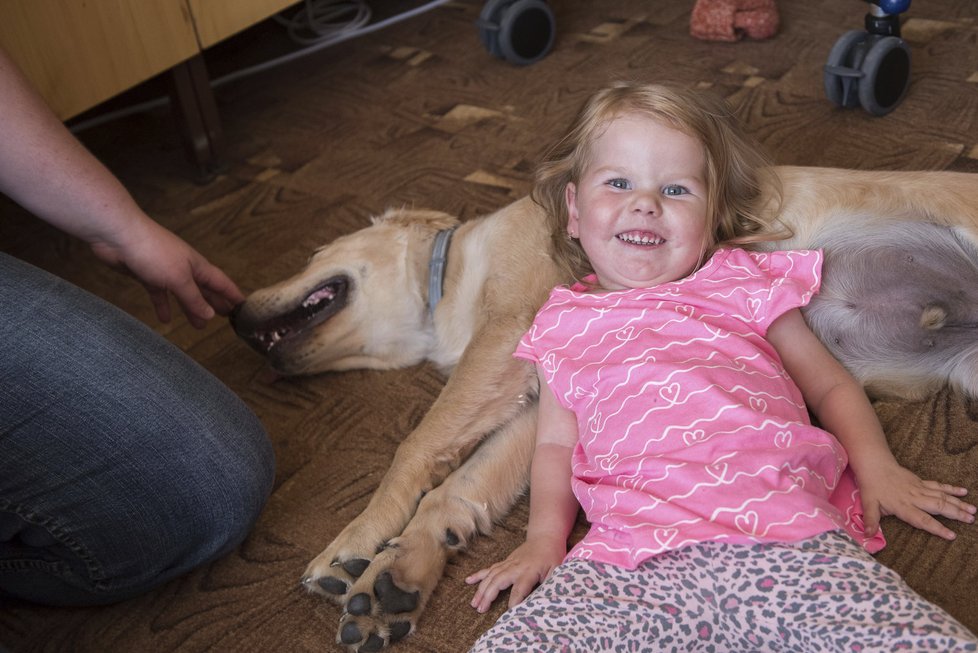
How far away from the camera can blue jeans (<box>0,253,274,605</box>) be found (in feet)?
5.08

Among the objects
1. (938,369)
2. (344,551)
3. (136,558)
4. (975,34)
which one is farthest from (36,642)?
(975,34)

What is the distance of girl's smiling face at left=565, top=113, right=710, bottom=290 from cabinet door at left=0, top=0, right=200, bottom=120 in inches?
66.4

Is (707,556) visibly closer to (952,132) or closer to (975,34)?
(952,132)

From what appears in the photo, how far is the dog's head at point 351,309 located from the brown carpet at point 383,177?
0.06m

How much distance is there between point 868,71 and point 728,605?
189 centimetres

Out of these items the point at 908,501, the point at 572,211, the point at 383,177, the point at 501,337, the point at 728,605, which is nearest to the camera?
the point at 728,605

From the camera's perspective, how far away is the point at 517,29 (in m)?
3.40

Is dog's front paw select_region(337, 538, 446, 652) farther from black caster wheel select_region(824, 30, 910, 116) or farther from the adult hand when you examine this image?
black caster wheel select_region(824, 30, 910, 116)

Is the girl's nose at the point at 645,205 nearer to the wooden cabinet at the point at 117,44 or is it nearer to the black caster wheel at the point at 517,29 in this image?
the wooden cabinet at the point at 117,44

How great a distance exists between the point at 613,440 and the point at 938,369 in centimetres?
73

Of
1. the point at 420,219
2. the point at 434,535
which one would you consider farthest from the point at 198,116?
the point at 434,535

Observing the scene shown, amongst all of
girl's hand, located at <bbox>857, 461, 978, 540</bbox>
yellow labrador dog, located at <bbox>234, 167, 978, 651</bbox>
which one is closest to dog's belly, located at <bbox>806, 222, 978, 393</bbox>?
yellow labrador dog, located at <bbox>234, 167, 978, 651</bbox>

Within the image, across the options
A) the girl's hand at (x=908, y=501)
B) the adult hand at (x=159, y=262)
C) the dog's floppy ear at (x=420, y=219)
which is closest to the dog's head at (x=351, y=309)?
the dog's floppy ear at (x=420, y=219)

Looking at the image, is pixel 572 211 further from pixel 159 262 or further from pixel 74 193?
pixel 74 193
